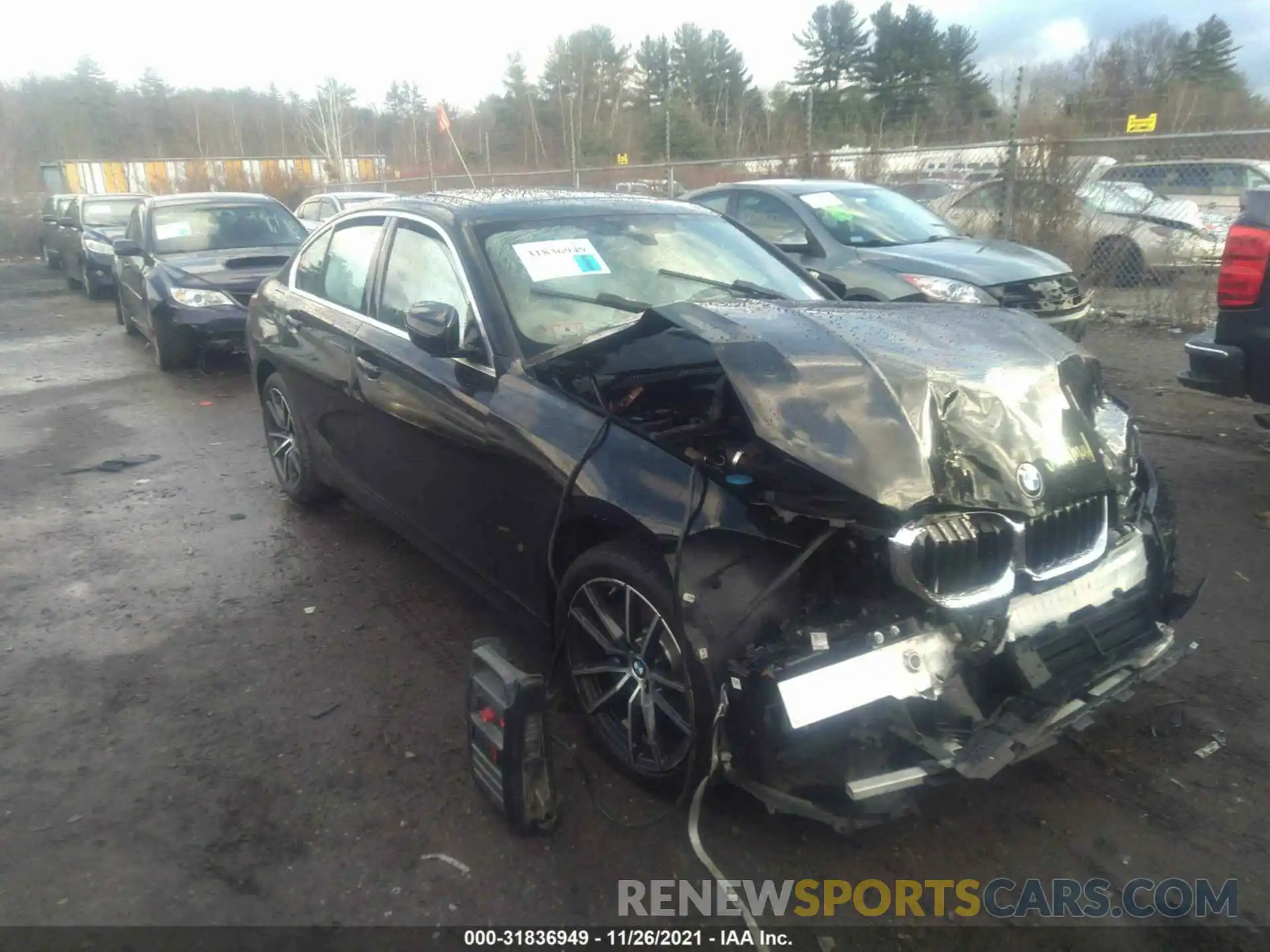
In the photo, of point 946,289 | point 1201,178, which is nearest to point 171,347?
point 946,289

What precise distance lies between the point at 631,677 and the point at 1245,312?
4195mm

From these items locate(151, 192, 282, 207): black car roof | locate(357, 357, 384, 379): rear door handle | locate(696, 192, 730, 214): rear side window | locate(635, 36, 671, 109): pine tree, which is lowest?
locate(357, 357, 384, 379): rear door handle

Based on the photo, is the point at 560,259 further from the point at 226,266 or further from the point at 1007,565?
the point at 226,266

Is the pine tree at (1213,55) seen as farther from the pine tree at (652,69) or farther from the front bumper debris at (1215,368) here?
the pine tree at (652,69)

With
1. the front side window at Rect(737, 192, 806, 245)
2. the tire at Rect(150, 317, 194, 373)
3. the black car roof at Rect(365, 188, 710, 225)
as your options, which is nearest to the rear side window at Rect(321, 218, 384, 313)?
the black car roof at Rect(365, 188, 710, 225)

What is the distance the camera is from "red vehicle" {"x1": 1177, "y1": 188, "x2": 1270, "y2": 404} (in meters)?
4.92

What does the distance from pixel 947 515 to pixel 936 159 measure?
12.6 meters

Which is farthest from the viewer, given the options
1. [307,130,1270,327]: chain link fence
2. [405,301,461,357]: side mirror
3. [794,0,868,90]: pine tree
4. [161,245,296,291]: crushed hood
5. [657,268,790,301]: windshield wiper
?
[794,0,868,90]: pine tree

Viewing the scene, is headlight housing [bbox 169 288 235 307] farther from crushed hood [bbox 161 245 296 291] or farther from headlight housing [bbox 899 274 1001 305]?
headlight housing [bbox 899 274 1001 305]

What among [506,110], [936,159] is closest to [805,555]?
[936,159]

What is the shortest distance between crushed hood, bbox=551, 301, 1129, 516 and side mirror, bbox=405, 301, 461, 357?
651 mm

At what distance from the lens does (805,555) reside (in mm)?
2512

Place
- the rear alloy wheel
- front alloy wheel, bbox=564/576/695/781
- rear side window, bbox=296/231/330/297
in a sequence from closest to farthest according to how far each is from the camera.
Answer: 1. front alloy wheel, bbox=564/576/695/781
2. rear side window, bbox=296/231/330/297
3. the rear alloy wheel

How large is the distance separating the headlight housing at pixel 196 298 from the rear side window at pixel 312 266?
4.40 meters
